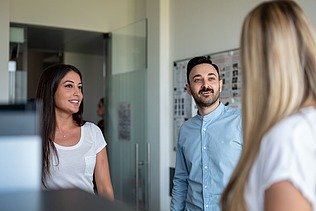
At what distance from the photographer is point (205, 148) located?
6.62 feet

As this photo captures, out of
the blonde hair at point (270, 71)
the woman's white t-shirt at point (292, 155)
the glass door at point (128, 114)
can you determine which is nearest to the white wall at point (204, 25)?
the glass door at point (128, 114)

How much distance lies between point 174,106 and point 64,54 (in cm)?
303

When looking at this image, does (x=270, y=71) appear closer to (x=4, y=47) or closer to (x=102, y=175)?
(x=102, y=175)

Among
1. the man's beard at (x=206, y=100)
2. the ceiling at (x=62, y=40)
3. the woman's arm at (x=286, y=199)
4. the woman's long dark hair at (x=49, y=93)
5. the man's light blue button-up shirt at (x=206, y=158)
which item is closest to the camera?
the woman's arm at (x=286, y=199)

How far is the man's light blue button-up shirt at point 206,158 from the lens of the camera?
195 cm

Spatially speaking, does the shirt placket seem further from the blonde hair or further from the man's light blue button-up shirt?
the blonde hair

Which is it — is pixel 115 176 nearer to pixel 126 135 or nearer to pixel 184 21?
pixel 126 135

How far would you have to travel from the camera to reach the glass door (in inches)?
163

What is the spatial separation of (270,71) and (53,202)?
1.60 feet

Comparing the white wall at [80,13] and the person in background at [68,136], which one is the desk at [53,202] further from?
the white wall at [80,13]

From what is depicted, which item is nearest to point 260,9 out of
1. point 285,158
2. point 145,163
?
point 285,158

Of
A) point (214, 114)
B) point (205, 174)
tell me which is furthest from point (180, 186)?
point (214, 114)

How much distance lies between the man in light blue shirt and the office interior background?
1.10 metres

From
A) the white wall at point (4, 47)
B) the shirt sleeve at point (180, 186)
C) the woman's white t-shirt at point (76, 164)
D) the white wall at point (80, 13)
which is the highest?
the white wall at point (80, 13)
